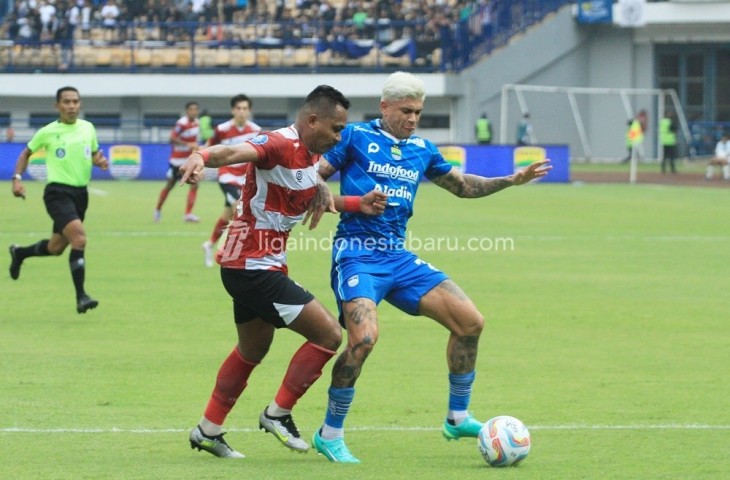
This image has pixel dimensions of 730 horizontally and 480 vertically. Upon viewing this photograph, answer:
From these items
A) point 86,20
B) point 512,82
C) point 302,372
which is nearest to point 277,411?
point 302,372

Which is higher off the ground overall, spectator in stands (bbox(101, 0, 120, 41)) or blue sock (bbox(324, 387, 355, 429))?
spectator in stands (bbox(101, 0, 120, 41))

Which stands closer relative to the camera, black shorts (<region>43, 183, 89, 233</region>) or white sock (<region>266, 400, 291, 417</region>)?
white sock (<region>266, 400, 291, 417</region>)

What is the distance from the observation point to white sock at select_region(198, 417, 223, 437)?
7.59 m

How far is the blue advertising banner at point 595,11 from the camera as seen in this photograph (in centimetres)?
5112

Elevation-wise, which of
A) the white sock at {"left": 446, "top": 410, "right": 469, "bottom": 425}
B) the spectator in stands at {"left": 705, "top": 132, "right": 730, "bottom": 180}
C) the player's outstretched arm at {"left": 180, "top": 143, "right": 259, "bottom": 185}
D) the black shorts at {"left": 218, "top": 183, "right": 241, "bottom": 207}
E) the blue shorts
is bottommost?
the spectator in stands at {"left": 705, "top": 132, "right": 730, "bottom": 180}

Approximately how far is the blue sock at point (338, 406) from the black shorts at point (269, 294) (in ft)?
1.68

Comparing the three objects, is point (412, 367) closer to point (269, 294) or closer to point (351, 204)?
point (351, 204)

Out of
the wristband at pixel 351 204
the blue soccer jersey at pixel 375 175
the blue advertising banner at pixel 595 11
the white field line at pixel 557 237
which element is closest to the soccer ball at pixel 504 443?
the blue soccer jersey at pixel 375 175

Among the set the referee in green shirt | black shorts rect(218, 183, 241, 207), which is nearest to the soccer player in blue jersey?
the referee in green shirt

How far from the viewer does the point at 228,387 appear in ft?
25.2

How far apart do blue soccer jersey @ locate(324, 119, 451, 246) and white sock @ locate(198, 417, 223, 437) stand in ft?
4.67

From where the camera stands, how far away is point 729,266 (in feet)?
59.7

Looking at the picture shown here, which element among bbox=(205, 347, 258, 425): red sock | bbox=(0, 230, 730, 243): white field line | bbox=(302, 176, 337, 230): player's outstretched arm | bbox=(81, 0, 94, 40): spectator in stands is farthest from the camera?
bbox=(81, 0, 94, 40): spectator in stands

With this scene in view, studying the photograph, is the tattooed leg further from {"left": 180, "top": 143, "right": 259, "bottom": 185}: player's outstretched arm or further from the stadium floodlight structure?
the stadium floodlight structure
